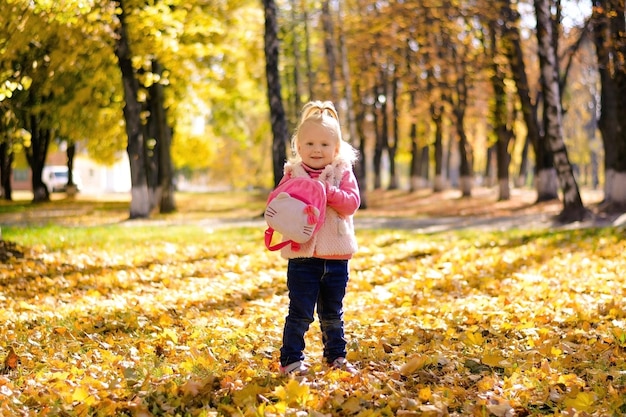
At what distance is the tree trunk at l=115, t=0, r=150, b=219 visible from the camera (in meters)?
20.5

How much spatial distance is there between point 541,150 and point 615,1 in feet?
35.6

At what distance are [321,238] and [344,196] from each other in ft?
1.03

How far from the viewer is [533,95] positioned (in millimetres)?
27781

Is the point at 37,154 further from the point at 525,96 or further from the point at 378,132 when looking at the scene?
the point at 525,96

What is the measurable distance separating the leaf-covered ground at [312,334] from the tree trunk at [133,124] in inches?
358

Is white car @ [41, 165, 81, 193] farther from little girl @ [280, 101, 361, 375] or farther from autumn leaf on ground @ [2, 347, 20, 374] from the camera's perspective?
little girl @ [280, 101, 361, 375]

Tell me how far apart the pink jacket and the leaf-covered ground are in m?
0.80

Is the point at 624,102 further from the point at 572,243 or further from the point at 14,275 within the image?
the point at 14,275

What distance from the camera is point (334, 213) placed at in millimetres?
4930

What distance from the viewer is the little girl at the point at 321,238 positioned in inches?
190

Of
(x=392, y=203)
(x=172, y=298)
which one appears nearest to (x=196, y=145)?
(x=392, y=203)

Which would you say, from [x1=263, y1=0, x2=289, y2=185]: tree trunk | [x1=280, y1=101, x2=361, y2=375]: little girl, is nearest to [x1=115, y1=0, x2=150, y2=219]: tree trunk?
[x1=263, y1=0, x2=289, y2=185]: tree trunk

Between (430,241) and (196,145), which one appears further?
(196,145)

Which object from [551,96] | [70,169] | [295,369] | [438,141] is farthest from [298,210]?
[70,169]
